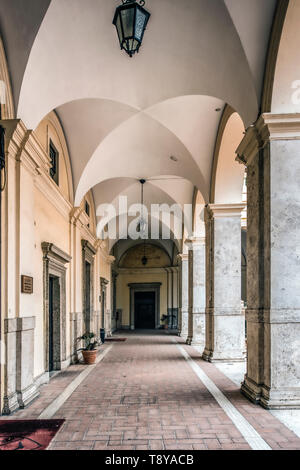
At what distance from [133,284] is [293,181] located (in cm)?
2292

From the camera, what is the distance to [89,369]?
9.82 meters

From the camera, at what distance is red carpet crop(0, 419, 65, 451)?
441 cm

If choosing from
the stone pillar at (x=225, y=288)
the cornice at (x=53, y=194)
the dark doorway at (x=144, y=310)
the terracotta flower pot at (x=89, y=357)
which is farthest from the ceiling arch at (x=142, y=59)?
the dark doorway at (x=144, y=310)

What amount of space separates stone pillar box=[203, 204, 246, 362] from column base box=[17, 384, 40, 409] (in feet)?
15.8

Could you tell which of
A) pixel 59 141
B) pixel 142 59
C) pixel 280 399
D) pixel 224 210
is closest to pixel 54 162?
pixel 59 141

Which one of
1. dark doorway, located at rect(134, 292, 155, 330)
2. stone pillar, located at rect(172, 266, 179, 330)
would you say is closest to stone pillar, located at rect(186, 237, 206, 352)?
stone pillar, located at rect(172, 266, 179, 330)

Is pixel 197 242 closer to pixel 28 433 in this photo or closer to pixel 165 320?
pixel 28 433

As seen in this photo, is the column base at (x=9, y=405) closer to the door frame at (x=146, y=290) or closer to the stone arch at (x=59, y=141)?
the stone arch at (x=59, y=141)

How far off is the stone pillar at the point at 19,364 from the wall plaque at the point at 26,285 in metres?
0.41

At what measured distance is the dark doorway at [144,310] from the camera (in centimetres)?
2844

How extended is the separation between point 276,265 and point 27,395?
4.12 meters

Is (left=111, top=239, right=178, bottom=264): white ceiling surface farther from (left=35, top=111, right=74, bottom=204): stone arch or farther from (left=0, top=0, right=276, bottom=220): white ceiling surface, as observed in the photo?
(left=0, top=0, right=276, bottom=220): white ceiling surface

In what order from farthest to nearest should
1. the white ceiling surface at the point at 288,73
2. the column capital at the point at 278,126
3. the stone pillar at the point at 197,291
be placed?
the stone pillar at the point at 197,291, the column capital at the point at 278,126, the white ceiling surface at the point at 288,73
